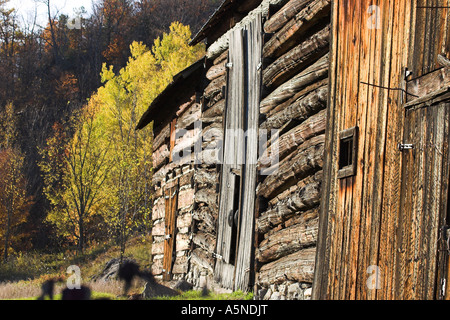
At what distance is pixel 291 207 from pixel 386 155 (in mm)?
2199

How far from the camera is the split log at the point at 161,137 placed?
14031 millimetres

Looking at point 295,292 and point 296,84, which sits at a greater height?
point 296,84

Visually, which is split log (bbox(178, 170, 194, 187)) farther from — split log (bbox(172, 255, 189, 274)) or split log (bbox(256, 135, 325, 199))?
split log (bbox(256, 135, 325, 199))

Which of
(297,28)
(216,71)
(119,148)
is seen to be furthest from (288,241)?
(119,148)

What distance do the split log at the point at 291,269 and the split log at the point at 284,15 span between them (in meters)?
3.32

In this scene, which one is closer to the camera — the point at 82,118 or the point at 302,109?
the point at 302,109

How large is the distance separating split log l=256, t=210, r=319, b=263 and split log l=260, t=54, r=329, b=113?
1.78 metres

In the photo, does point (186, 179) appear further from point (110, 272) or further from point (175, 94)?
point (110, 272)

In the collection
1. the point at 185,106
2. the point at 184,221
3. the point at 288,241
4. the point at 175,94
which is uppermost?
the point at 175,94

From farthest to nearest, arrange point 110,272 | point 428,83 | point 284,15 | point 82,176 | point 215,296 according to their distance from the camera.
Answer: point 82,176
point 110,272
point 215,296
point 284,15
point 428,83

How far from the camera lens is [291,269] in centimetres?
704
